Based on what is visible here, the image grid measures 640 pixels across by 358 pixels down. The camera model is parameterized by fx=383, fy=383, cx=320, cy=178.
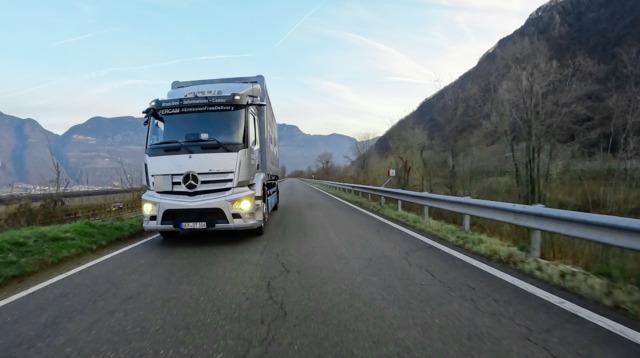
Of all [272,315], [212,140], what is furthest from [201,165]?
[272,315]

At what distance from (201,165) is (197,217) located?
95cm

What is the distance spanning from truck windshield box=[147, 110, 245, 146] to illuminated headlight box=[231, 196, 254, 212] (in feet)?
3.69

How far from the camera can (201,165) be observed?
6973 millimetres

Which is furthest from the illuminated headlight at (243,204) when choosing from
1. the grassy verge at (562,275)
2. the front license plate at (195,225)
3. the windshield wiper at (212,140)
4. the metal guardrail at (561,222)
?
the metal guardrail at (561,222)

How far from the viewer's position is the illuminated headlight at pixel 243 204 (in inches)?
277

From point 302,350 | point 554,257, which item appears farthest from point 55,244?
point 554,257

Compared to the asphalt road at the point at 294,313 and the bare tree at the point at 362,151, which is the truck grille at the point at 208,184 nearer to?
the asphalt road at the point at 294,313

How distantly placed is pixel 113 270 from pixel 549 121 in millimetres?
18582

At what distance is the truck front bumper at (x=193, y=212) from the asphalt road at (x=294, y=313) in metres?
1.10

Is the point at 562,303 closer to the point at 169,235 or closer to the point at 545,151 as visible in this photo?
the point at 169,235

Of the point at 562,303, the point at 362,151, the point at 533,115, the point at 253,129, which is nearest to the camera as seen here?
the point at 562,303

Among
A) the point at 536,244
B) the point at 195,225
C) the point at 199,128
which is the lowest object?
the point at 536,244

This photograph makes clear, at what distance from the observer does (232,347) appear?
2.82 m

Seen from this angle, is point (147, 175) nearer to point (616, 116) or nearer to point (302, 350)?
point (302, 350)
